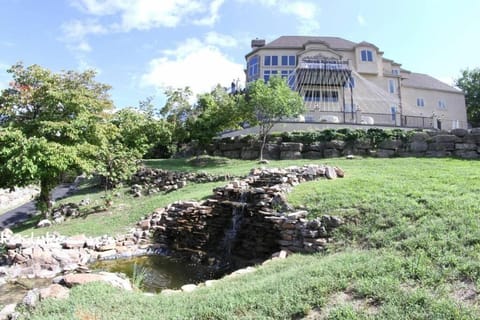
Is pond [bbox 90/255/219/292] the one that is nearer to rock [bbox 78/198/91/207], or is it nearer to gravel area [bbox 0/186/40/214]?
rock [bbox 78/198/91/207]

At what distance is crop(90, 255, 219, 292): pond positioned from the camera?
7.26m

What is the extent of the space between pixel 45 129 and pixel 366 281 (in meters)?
11.1

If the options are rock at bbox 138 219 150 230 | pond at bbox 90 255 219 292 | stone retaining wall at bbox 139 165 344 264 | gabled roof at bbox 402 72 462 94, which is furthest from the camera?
gabled roof at bbox 402 72 462 94

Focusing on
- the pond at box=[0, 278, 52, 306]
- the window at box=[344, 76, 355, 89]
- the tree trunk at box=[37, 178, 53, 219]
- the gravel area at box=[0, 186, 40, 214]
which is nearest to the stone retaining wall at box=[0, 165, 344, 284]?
the pond at box=[0, 278, 52, 306]

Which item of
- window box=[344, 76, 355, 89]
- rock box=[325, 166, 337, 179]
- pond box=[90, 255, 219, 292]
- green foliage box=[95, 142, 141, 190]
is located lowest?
pond box=[90, 255, 219, 292]

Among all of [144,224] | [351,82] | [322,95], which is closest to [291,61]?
[322,95]

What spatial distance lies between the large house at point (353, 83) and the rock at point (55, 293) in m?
17.8

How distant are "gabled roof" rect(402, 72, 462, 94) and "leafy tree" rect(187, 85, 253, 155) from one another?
23.7 meters

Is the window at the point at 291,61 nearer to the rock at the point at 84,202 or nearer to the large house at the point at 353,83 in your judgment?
the large house at the point at 353,83

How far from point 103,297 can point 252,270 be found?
2.46m

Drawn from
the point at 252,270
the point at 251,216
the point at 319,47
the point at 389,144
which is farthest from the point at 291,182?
the point at 319,47

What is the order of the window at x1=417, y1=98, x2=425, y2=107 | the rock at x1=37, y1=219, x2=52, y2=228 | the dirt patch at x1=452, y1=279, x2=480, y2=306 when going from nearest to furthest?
1. the dirt patch at x1=452, y1=279, x2=480, y2=306
2. the rock at x1=37, y1=219, x2=52, y2=228
3. the window at x1=417, y1=98, x2=425, y2=107

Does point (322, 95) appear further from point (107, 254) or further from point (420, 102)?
point (107, 254)

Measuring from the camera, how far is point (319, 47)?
3206cm
